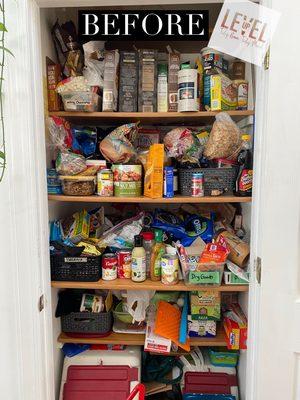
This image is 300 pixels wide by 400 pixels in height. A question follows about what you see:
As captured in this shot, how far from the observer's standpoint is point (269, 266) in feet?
3.22

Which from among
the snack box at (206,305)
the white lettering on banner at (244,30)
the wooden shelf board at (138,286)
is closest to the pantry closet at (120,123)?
the wooden shelf board at (138,286)

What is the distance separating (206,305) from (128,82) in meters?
1.11

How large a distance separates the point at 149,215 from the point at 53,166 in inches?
21.2

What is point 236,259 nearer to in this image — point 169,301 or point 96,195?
point 169,301

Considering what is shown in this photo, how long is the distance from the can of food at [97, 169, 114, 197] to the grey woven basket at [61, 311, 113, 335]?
601mm

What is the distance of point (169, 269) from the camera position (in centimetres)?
139

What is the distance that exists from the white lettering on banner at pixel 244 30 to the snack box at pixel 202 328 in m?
1.17

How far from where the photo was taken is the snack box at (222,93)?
1350 millimetres

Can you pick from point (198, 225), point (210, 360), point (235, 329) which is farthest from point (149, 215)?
point (210, 360)

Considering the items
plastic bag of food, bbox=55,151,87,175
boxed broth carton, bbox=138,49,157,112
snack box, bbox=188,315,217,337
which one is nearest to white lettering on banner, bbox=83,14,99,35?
boxed broth carton, bbox=138,49,157,112

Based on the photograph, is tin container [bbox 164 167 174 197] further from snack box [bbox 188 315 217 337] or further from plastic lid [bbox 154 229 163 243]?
snack box [bbox 188 315 217 337]

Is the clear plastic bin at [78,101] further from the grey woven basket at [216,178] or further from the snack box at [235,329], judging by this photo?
the snack box at [235,329]

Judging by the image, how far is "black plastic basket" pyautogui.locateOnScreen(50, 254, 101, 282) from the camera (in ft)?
4.62

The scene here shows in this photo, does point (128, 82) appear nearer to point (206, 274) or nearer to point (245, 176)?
point (245, 176)
